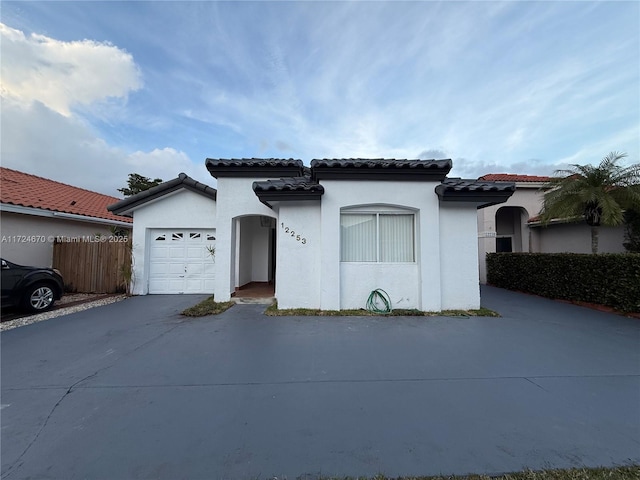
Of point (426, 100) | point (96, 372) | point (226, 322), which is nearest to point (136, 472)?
point (96, 372)

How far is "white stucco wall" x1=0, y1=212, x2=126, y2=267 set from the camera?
8742mm

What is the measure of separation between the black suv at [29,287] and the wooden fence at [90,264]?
2.29m

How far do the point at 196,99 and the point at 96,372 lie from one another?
10.7 metres

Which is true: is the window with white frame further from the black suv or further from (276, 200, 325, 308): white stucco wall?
the black suv

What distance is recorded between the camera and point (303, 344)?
490 centimetres

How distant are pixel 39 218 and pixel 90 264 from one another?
8.17 feet

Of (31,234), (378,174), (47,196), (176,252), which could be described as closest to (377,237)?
(378,174)

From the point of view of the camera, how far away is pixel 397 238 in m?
7.42

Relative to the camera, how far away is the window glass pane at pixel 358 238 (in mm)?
7348

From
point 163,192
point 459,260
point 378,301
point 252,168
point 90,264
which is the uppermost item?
point 252,168

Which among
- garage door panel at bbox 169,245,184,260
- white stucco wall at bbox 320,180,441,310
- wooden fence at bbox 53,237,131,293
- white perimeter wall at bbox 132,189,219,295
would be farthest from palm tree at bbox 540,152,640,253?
wooden fence at bbox 53,237,131,293

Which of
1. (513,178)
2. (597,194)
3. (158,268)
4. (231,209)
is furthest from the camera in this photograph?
(513,178)

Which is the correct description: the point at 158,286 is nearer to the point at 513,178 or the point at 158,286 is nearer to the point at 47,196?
the point at 47,196

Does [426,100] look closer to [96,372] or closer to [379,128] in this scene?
[379,128]
